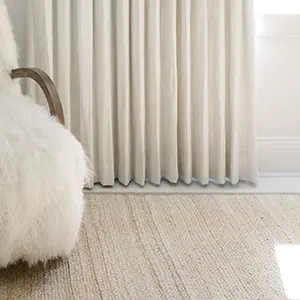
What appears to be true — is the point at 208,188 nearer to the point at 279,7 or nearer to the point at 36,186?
the point at 279,7

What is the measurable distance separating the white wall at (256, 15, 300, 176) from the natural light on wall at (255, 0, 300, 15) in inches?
4.2

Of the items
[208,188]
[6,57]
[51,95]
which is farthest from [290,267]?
[6,57]

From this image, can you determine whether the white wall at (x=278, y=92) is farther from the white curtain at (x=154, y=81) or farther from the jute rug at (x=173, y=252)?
the jute rug at (x=173, y=252)

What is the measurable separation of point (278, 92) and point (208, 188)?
61 cm

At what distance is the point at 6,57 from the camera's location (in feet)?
8.09

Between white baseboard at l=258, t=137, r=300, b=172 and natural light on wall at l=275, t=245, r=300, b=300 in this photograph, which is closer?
natural light on wall at l=275, t=245, r=300, b=300

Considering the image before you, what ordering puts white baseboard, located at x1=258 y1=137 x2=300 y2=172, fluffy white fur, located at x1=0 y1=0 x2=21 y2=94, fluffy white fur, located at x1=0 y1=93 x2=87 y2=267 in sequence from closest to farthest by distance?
fluffy white fur, located at x1=0 y1=93 x2=87 y2=267 → fluffy white fur, located at x1=0 y1=0 x2=21 y2=94 → white baseboard, located at x1=258 y1=137 x2=300 y2=172

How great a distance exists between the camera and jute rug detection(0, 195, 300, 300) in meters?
1.92

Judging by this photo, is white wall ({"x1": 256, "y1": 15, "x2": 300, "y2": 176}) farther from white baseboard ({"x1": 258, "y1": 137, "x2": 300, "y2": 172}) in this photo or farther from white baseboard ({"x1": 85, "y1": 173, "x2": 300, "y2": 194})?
white baseboard ({"x1": 85, "y1": 173, "x2": 300, "y2": 194})

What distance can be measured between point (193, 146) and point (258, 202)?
46 cm

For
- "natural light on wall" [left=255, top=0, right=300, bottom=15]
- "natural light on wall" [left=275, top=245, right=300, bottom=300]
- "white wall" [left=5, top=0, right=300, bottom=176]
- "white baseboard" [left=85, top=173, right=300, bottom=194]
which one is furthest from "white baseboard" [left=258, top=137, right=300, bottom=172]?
"natural light on wall" [left=275, top=245, right=300, bottom=300]

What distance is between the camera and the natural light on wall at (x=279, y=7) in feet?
10.1

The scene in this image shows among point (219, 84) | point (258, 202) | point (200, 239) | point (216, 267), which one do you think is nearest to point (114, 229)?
point (200, 239)

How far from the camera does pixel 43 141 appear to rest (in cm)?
195
